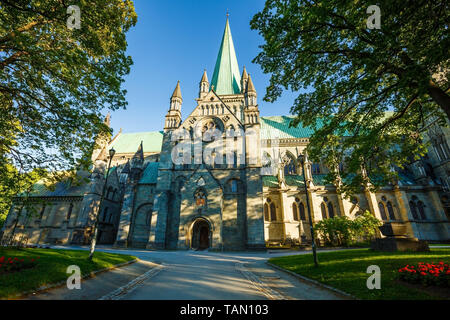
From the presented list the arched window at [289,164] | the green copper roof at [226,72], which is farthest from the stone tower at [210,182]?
the arched window at [289,164]

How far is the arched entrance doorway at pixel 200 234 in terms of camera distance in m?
21.2

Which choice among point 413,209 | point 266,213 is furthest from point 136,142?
point 413,209

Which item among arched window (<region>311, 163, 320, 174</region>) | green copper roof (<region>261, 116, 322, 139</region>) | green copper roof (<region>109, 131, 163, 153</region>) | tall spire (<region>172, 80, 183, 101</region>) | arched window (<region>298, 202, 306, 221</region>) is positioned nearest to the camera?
arched window (<region>298, 202, 306, 221</region>)

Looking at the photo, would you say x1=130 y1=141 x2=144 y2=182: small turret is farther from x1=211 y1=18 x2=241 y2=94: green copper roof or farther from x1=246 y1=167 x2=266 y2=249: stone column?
x1=211 y1=18 x2=241 y2=94: green copper roof

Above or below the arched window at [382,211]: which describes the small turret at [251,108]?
above

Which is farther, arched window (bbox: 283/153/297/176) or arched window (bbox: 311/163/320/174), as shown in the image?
arched window (bbox: 283/153/297/176)

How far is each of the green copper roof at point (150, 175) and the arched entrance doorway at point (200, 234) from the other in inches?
380

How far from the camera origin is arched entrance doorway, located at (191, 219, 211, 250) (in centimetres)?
2125

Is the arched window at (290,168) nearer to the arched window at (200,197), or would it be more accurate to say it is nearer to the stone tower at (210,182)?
the stone tower at (210,182)

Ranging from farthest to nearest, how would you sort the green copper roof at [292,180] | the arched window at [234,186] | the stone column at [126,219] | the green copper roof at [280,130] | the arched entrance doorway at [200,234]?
the green copper roof at [280,130] → the green copper roof at [292,180] → the stone column at [126,219] → the arched window at [234,186] → the arched entrance doorway at [200,234]

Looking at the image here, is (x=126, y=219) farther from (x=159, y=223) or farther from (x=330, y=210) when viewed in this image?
(x=330, y=210)

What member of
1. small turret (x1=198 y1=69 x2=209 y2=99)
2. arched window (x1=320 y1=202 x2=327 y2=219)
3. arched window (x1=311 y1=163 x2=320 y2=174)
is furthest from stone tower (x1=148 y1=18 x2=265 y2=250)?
arched window (x1=311 y1=163 x2=320 y2=174)

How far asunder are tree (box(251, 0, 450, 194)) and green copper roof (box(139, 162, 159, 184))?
22342mm

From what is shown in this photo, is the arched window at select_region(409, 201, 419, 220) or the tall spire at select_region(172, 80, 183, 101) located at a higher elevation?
the tall spire at select_region(172, 80, 183, 101)
